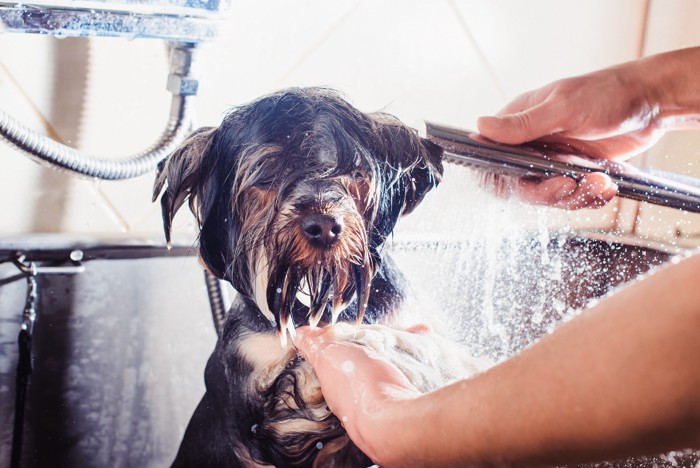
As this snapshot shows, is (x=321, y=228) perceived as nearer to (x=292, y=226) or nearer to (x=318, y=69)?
(x=292, y=226)

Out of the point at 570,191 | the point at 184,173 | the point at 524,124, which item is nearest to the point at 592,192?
the point at 570,191

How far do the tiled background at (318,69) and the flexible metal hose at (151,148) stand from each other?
3 cm

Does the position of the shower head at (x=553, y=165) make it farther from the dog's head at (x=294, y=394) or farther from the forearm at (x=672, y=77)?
the dog's head at (x=294, y=394)

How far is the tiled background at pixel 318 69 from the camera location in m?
0.80

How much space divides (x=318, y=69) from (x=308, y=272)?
0.40 m

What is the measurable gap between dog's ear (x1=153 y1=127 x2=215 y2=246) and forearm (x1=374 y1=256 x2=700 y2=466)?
36cm

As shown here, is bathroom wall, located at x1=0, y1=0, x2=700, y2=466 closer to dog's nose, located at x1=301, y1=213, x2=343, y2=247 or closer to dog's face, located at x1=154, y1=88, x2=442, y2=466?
dog's face, located at x1=154, y1=88, x2=442, y2=466

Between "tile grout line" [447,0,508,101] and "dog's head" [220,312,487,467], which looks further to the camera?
"tile grout line" [447,0,508,101]

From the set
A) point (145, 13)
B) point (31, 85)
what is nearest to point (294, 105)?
point (145, 13)

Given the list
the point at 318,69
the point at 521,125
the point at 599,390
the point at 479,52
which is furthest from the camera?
the point at 479,52

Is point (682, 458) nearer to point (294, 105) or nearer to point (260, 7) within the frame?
point (294, 105)

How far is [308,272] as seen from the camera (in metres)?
0.65

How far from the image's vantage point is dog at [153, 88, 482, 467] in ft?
2.13

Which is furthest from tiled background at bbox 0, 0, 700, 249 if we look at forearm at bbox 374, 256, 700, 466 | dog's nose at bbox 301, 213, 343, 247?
forearm at bbox 374, 256, 700, 466
